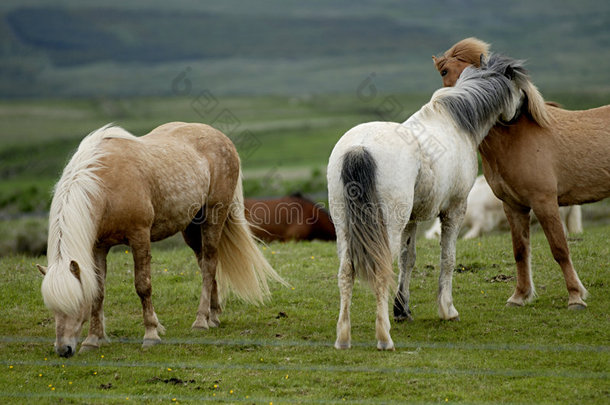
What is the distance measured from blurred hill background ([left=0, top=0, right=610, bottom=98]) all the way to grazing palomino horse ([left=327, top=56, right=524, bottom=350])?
8170cm

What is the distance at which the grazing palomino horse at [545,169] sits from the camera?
23.3 ft

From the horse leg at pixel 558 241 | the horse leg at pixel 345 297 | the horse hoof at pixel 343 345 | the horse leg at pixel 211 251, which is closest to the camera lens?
the horse leg at pixel 345 297

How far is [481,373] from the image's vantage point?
535 cm

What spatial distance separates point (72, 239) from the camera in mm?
5602

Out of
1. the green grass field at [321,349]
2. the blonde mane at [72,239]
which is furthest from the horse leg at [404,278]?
the blonde mane at [72,239]

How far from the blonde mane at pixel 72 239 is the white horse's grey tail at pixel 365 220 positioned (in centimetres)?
216

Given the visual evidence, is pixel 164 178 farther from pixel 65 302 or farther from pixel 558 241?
pixel 558 241

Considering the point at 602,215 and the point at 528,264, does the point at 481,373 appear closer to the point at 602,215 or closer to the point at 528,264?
the point at 528,264

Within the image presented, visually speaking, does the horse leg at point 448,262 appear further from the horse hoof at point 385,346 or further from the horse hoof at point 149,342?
the horse hoof at point 149,342

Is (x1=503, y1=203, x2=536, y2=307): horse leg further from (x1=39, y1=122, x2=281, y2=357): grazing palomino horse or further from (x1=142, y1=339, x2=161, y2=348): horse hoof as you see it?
(x1=142, y1=339, x2=161, y2=348): horse hoof

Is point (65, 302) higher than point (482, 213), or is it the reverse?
point (65, 302)

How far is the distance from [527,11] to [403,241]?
159 m

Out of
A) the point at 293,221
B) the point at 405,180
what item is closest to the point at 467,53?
the point at 405,180

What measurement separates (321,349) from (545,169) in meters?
3.08
